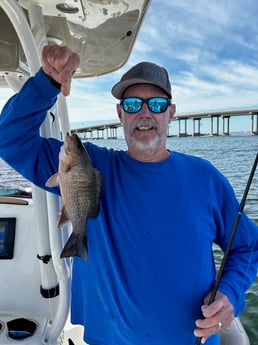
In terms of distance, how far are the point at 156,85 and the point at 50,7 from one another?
44.0 inches

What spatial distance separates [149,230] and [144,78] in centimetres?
81

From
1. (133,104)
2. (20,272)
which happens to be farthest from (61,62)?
(20,272)

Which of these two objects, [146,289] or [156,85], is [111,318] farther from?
[156,85]

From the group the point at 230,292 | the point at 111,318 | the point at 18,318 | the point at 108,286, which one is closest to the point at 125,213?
the point at 108,286

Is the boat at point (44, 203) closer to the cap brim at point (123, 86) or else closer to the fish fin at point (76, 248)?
the cap brim at point (123, 86)

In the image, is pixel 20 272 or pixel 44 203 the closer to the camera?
pixel 44 203

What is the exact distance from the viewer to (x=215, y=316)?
161 centimetres

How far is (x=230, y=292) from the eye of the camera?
5.67ft

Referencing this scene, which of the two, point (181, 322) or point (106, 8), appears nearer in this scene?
point (181, 322)

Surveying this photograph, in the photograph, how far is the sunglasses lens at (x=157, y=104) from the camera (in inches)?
69.6

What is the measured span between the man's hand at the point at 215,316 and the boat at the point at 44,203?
98 cm

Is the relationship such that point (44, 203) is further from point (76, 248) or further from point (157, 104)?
point (157, 104)

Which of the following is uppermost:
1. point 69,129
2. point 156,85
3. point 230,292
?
point 156,85

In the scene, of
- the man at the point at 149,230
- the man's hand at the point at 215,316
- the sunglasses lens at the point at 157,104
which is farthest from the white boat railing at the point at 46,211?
the man's hand at the point at 215,316
